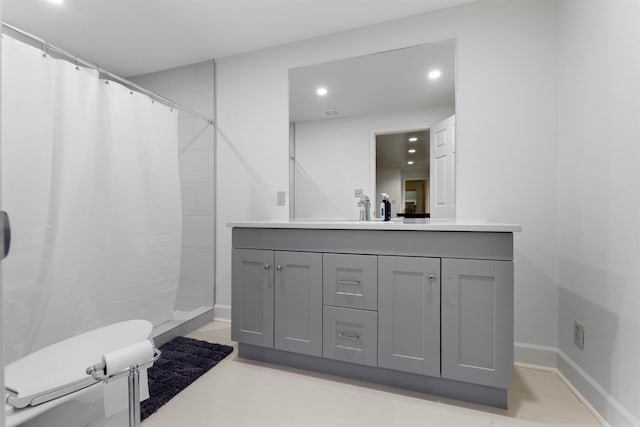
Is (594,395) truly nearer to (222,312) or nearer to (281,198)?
(281,198)

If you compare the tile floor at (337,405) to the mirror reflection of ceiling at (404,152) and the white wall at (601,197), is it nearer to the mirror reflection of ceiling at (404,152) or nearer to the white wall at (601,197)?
the white wall at (601,197)

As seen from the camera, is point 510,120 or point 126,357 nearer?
point 126,357

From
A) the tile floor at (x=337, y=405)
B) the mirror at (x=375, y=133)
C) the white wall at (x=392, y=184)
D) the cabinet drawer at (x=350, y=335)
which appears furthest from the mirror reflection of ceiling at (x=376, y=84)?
the tile floor at (x=337, y=405)

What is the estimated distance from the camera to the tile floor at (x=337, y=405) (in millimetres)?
1397

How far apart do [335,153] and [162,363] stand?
1699 millimetres

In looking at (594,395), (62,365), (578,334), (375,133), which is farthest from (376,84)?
(62,365)

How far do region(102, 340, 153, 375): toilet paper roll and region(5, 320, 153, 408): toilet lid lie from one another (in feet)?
0.67

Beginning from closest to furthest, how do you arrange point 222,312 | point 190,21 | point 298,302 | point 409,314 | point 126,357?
1. point 126,357
2. point 409,314
3. point 298,302
4. point 190,21
5. point 222,312

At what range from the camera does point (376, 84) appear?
2152 mm

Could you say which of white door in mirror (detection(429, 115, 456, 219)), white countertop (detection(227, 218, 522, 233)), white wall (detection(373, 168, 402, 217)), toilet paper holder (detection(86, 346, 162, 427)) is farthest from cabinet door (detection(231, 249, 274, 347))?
white door in mirror (detection(429, 115, 456, 219))

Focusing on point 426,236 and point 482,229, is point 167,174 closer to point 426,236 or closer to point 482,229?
point 426,236

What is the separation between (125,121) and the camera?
1.91 m

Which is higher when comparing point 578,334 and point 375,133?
point 375,133

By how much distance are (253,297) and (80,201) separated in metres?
1.05
